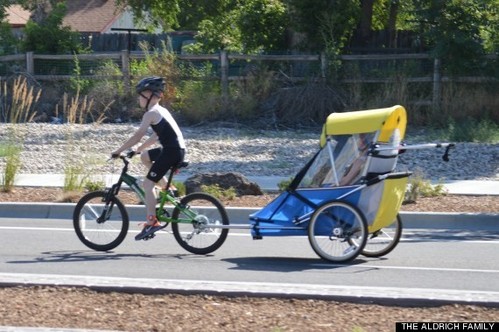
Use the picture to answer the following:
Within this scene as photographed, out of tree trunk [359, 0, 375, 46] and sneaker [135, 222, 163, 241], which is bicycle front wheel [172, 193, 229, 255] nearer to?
sneaker [135, 222, 163, 241]

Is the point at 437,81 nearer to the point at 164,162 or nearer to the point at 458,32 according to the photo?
the point at 458,32

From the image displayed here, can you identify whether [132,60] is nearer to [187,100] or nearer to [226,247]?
[187,100]

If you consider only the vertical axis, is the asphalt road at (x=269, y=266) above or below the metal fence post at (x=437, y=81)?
below

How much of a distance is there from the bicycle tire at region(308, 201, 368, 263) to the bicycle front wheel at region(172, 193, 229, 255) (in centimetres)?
99

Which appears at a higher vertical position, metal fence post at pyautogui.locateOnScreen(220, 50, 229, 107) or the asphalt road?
metal fence post at pyautogui.locateOnScreen(220, 50, 229, 107)

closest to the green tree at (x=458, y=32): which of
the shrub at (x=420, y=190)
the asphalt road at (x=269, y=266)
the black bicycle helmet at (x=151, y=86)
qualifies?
the shrub at (x=420, y=190)

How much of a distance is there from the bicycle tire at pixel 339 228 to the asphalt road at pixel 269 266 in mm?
145

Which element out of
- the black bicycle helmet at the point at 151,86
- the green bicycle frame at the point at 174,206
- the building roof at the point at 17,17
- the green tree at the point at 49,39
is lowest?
the green bicycle frame at the point at 174,206

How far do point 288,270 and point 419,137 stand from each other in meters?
12.2

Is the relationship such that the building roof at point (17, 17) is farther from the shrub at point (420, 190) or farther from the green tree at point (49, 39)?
the shrub at point (420, 190)

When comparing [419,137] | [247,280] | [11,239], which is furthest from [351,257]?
[419,137]

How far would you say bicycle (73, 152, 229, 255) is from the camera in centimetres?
1019

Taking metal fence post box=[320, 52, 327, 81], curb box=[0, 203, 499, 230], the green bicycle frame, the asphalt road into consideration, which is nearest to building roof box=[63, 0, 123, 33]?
metal fence post box=[320, 52, 327, 81]

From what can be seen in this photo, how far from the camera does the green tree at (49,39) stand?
2759 centimetres
